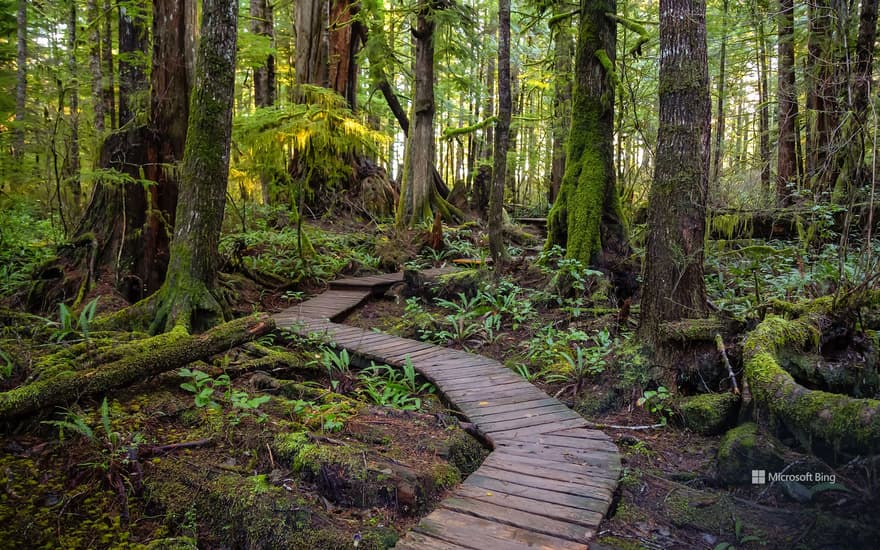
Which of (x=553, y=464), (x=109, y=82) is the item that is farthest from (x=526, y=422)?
(x=109, y=82)

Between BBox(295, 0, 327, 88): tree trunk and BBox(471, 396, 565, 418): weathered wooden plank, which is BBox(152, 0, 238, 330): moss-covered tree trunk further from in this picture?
BBox(295, 0, 327, 88): tree trunk

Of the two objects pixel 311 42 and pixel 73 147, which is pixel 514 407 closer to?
pixel 73 147

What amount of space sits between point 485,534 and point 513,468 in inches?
35.4

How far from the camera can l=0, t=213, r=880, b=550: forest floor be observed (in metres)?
3.11

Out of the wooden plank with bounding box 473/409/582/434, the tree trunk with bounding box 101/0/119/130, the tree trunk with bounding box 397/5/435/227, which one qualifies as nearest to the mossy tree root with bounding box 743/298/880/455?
the wooden plank with bounding box 473/409/582/434

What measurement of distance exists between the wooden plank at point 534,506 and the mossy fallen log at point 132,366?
310 cm

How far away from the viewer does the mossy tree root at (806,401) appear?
10.2 ft

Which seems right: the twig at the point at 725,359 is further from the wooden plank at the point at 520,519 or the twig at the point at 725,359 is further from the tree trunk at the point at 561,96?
the tree trunk at the point at 561,96

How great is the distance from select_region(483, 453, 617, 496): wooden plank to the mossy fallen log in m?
3.19

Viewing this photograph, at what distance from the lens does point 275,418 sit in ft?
14.2

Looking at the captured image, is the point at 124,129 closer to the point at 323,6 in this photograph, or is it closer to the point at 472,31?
the point at 472,31

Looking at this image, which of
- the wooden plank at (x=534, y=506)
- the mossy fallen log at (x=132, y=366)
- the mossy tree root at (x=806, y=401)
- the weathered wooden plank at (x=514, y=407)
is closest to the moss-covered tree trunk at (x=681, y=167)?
the mossy tree root at (x=806, y=401)

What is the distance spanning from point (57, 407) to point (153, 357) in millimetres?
817

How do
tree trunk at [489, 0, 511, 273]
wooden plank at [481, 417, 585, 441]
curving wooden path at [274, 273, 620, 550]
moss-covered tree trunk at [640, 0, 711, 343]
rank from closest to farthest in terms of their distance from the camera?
curving wooden path at [274, 273, 620, 550] < wooden plank at [481, 417, 585, 441] < moss-covered tree trunk at [640, 0, 711, 343] < tree trunk at [489, 0, 511, 273]
